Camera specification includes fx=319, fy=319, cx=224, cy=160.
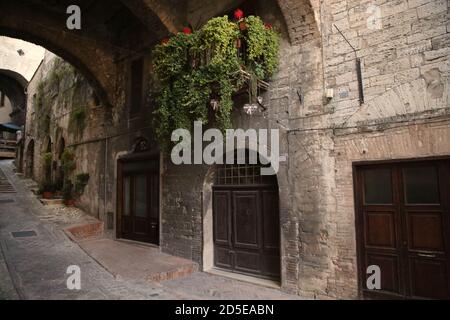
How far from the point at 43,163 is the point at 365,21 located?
17390mm

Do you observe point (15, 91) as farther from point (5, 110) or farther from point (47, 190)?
point (47, 190)

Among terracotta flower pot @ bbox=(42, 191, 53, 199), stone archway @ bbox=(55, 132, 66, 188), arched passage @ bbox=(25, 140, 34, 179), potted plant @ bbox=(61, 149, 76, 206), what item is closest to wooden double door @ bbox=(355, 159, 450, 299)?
potted plant @ bbox=(61, 149, 76, 206)

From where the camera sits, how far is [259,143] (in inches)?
251

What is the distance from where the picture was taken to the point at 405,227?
4719mm

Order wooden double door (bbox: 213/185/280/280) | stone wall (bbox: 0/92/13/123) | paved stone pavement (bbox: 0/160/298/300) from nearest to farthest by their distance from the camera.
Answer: paved stone pavement (bbox: 0/160/298/300), wooden double door (bbox: 213/185/280/280), stone wall (bbox: 0/92/13/123)

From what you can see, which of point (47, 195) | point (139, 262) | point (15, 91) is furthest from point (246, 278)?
point (15, 91)

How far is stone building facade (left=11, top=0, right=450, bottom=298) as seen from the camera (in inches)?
181

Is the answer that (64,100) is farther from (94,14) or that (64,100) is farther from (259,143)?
(259,143)

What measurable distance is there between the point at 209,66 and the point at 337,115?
2.53m

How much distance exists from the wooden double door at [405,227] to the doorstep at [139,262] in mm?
3784

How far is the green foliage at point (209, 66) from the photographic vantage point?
5.92 metres

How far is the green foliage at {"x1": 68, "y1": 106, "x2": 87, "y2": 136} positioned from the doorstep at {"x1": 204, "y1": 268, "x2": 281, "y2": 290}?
8793 millimetres

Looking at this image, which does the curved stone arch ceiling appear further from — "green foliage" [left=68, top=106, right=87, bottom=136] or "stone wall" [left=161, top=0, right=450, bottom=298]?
"green foliage" [left=68, top=106, right=87, bottom=136]

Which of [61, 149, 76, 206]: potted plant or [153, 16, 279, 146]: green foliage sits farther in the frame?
[61, 149, 76, 206]: potted plant
